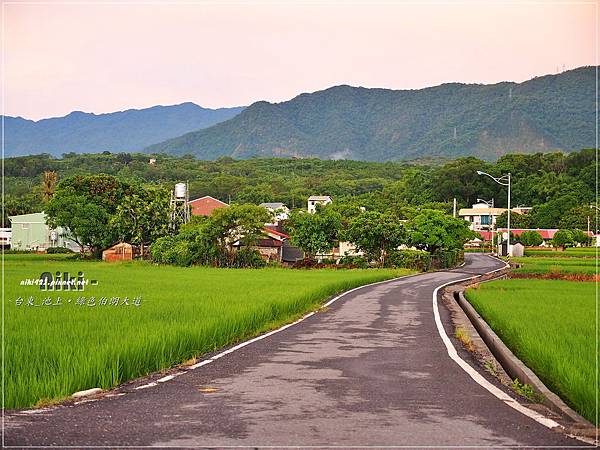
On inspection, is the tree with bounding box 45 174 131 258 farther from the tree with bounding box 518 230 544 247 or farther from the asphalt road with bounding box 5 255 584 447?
the asphalt road with bounding box 5 255 584 447

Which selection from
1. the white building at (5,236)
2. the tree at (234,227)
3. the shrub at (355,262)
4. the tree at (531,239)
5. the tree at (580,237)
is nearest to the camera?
the tree at (234,227)

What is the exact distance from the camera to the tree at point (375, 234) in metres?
66.2

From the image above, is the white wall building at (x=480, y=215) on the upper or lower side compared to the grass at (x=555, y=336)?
upper

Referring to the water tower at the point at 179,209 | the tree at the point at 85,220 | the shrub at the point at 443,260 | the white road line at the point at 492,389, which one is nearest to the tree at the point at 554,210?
the shrub at the point at 443,260

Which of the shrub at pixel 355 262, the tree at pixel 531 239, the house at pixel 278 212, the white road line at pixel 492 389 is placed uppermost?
the house at pixel 278 212

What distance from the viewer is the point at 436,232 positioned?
7150 centimetres

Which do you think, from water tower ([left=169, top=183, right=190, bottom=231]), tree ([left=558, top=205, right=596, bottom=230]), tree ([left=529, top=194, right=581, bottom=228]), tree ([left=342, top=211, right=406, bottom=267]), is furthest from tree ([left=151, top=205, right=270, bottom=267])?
tree ([left=529, top=194, right=581, bottom=228])

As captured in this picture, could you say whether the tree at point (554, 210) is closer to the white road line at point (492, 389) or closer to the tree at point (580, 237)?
the tree at point (580, 237)

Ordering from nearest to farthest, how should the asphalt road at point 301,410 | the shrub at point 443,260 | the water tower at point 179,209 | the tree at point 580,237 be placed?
the asphalt road at point 301,410 < the shrub at point 443,260 < the water tower at point 179,209 < the tree at point 580,237

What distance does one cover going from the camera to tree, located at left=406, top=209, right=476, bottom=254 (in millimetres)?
71875

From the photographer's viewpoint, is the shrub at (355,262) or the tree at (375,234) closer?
the shrub at (355,262)

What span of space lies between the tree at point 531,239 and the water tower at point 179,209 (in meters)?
45.9

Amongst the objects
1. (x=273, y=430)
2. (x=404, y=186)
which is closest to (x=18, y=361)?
(x=273, y=430)

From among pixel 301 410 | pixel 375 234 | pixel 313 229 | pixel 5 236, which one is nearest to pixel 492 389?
pixel 301 410
